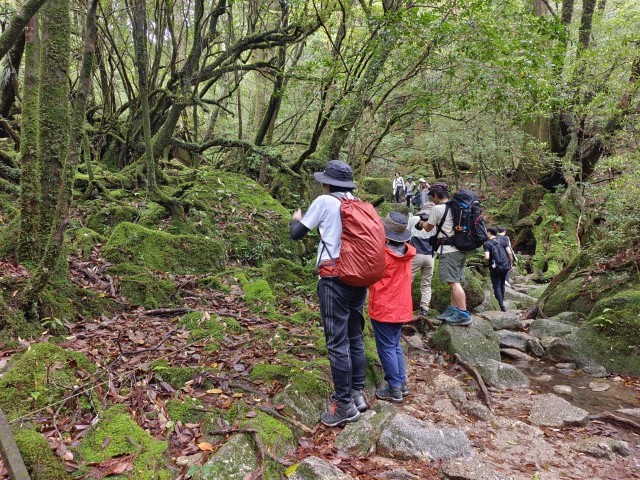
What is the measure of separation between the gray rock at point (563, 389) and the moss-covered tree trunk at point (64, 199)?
6.64m

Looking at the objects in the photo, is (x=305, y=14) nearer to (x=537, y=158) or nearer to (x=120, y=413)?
(x=120, y=413)

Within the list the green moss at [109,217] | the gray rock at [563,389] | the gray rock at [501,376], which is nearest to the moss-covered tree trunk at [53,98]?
the green moss at [109,217]

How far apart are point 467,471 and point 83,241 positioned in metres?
6.60

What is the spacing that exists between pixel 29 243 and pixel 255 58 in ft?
46.4

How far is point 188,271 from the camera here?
7.78 m

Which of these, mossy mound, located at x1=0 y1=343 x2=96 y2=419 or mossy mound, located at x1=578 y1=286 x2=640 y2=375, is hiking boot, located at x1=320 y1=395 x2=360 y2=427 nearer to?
mossy mound, located at x1=0 y1=343 x2=96 y2=419

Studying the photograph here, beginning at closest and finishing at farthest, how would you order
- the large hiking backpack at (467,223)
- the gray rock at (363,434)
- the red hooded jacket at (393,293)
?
1. the gray rock at (363,434)
2. the red hooded jacket at (393,293)
3. the large hiking backpack at (467,223)

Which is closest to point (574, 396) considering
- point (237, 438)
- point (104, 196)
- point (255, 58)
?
point (237, 438)

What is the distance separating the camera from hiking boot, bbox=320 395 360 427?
4.18 meters

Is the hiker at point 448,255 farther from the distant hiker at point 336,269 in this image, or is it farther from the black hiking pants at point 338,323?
the black hiking pants at point 338,323

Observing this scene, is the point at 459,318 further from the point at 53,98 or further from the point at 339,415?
the point at 53,98

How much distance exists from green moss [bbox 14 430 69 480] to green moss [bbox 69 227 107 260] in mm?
4407

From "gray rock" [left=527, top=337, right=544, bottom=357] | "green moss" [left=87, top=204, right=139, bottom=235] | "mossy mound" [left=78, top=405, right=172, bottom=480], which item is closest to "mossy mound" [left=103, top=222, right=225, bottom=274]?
"green moss" [left=87, top=204, right=139, bottom=235]

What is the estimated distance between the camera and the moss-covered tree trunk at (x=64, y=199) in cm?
439
